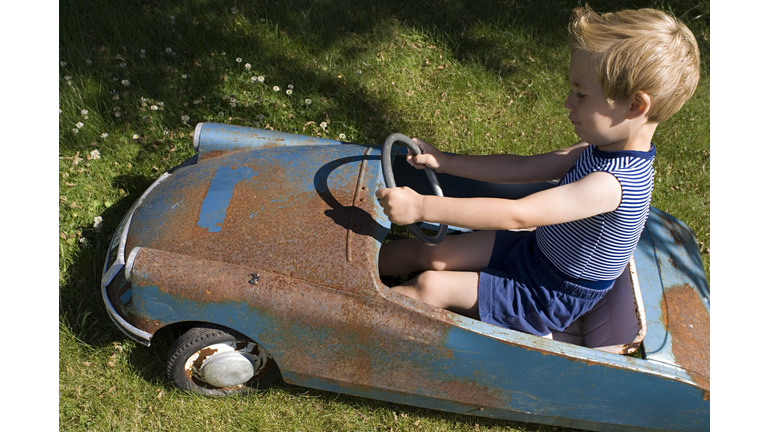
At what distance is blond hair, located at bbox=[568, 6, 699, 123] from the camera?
182cm

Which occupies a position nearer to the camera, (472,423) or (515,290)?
(515,290)

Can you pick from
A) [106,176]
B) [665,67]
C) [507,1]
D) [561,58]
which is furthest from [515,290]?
[507,1]

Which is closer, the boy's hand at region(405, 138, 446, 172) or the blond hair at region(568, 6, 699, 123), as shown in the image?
the blond hair at region(568, 6, 699, 123)

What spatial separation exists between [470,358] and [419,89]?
2503 millimetres

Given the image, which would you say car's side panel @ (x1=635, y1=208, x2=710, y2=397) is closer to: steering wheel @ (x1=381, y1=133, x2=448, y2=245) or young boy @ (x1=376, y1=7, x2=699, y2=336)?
young boy @ (x1=376, y1=7, x2=699, y2=336)

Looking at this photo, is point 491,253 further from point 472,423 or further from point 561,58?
point 561,58

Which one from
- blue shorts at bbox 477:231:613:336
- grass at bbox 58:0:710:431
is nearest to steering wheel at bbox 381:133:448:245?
Result: blue shorts at bbox 477:231:613:336

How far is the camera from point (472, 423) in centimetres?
263

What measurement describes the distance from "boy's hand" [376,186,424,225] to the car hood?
138 millimetres

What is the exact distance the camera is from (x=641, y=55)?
1812 mm

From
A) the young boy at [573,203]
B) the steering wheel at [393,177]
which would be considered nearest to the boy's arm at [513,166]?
the young boy at [573,203]

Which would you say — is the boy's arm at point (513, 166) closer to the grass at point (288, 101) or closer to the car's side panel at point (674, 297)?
the car's side panel at point (674, 297)

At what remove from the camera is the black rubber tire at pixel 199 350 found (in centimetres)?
221

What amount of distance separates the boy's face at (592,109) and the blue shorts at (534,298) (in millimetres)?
577
